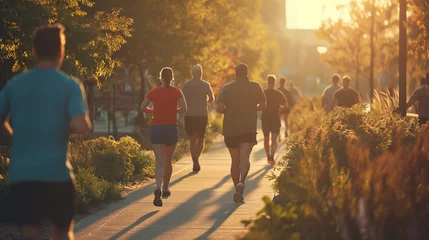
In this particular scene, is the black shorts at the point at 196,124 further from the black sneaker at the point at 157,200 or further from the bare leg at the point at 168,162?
the black sneaker at the point at 157,200

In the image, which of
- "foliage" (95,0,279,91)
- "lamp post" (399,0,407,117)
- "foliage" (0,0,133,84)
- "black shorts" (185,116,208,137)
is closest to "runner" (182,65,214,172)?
"black shorts" (185,116,208,137)

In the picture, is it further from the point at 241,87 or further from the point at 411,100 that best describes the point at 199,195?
the point at 411,100

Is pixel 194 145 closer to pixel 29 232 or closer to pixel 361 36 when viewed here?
pixel 29 232

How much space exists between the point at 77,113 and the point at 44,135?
252 millimetres

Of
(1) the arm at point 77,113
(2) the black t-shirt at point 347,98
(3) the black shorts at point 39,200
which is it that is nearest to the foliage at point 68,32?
(2) the black t-shirt at point 347,98

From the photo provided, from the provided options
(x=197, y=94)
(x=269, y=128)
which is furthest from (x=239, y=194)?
(x=269, y=128)

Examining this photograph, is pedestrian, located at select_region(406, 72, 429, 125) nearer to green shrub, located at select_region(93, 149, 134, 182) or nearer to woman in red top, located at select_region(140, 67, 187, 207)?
green shrub, located at select_region(93, 149, 134, 182)

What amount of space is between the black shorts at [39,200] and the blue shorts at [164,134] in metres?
6.66

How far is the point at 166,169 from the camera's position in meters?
13.0

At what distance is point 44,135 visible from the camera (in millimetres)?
6008

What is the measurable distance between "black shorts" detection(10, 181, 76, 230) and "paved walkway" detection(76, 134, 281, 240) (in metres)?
3.98

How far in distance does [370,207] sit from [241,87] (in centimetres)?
599

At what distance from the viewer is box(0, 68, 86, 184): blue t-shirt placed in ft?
19.5

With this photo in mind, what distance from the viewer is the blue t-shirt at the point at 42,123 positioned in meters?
5.95
